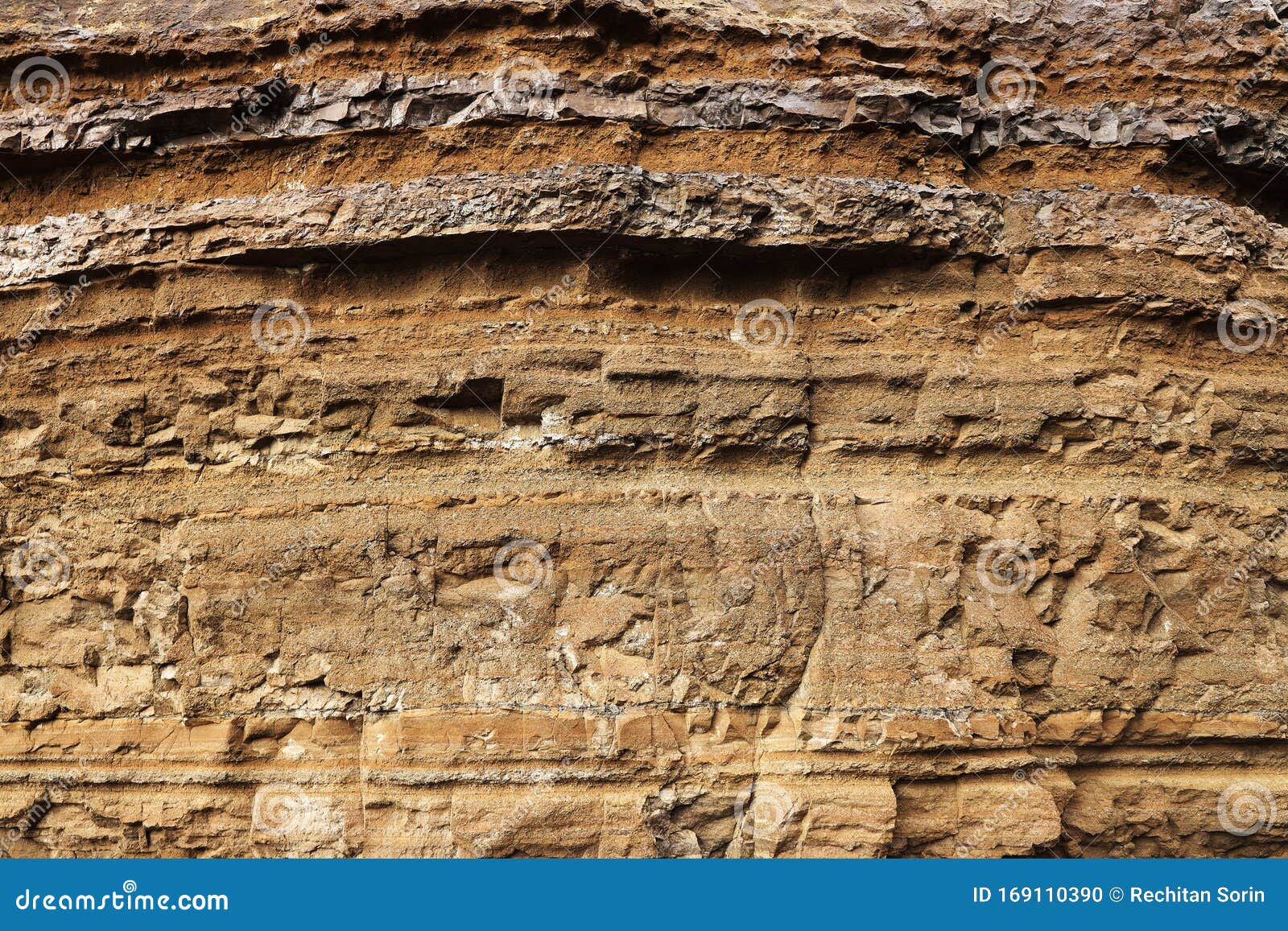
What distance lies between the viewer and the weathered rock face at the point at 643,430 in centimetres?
579

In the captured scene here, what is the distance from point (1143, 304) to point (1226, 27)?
2220 mm

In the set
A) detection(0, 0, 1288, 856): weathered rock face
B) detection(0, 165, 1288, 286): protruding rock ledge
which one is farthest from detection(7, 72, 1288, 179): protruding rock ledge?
detection(0, 165, 1288, 286): protruding rock ledge

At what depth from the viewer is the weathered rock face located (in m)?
5.79

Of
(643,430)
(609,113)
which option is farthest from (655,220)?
(643,430)

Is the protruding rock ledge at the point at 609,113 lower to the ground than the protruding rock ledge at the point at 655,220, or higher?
higher

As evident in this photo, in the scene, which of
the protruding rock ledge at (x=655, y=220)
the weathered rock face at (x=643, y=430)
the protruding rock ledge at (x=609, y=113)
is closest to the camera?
the weathered rock face at (x=643, y=430)

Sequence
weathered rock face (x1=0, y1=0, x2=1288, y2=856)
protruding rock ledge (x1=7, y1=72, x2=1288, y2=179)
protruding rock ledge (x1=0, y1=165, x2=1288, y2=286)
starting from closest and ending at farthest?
weathered rock face (x1=0, y1=0, x2=1288, y2=856)
protruding rock ledge (x1=0, y1=165, x2=1288, y2=286)
protruding rock ledge (x1=7, y1=72, x2=1288, y2=179)

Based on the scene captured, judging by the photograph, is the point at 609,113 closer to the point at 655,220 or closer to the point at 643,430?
the point at 655,220

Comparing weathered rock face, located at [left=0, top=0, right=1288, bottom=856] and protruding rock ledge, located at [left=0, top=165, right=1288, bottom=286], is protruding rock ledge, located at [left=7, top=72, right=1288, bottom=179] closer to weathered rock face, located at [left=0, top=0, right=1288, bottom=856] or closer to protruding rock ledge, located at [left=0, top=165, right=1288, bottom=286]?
weathered rock face, located at [left=0, top=0, right=1288, bottom=856]

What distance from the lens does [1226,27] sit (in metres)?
6.92

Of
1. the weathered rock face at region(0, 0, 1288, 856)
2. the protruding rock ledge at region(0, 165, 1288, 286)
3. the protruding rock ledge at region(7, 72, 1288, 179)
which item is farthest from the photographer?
the protruding rock ledge at region(7, 72, 1288, 179)

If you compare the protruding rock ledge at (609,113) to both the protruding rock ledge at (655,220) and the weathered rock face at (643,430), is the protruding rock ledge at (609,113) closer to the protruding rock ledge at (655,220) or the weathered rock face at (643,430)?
the weathered rock face at (643,430)

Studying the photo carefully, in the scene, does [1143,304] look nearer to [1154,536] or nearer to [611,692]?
[1154,536]

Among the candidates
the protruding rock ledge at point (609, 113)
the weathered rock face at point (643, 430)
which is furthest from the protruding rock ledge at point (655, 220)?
the protruding rock ledge at point (609, 113)
